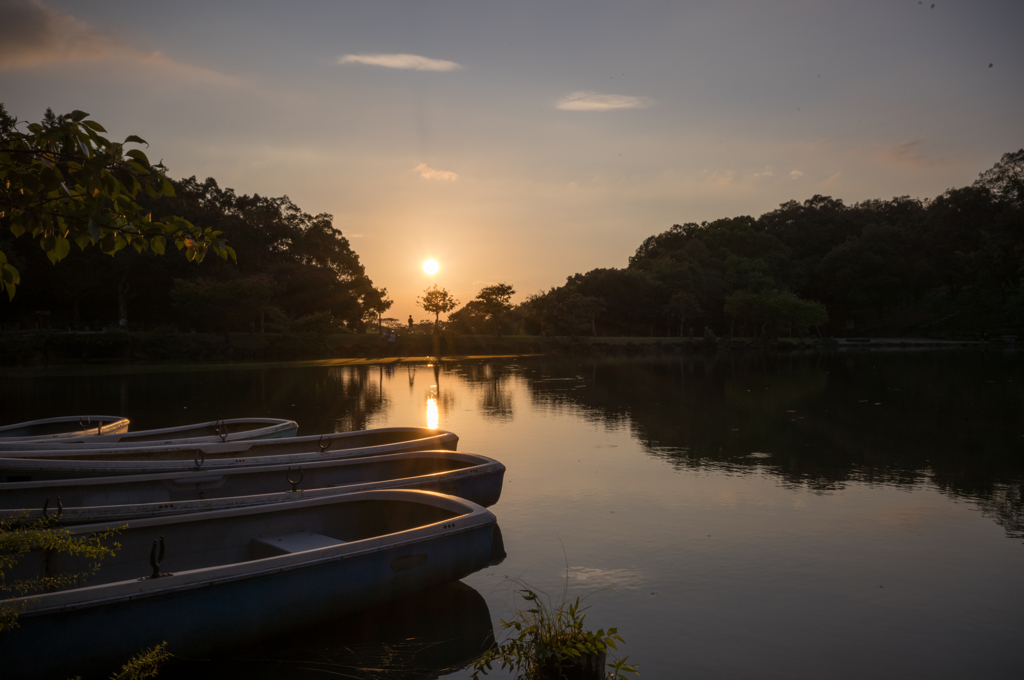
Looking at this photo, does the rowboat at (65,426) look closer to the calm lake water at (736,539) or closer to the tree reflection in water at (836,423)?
the calm lake water at (736,539)

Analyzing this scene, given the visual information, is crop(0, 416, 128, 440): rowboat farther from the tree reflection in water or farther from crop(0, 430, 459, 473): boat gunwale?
the tree reflection in water

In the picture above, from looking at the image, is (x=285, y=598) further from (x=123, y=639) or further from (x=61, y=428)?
(x=61, y=428)

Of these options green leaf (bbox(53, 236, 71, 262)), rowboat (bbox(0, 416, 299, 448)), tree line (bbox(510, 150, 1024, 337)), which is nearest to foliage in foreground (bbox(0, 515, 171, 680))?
green leaf (bbox(53, 236, 71, 262))

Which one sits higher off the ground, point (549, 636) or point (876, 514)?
point (549, 636)

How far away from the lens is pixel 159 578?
4395mm

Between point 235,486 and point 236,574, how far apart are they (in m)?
3.22

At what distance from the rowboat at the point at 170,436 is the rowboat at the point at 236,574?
3791 mm

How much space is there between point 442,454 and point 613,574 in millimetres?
2887

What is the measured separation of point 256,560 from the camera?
16.0 feet

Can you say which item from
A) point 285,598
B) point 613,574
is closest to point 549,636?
point 285,598

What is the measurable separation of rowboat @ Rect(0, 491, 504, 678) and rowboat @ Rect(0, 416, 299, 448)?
12.4 feet

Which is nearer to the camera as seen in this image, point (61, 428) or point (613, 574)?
point (613, 574)

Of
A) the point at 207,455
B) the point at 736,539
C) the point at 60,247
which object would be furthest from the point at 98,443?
the point at 736,539

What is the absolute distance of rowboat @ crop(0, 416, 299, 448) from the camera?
898 centimetres
